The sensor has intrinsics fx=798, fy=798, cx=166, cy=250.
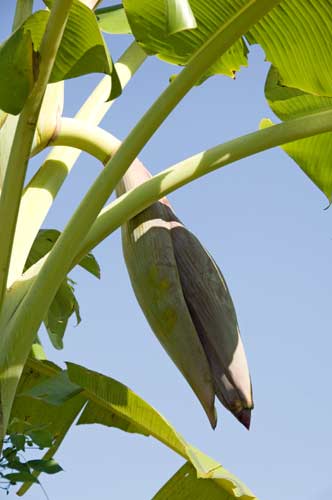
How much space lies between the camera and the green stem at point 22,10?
1318mm

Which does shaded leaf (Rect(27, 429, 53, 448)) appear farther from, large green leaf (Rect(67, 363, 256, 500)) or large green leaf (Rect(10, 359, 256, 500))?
large green leaf (Rect(67, 363, 256, 500))

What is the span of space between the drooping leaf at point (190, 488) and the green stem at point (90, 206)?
45 cm

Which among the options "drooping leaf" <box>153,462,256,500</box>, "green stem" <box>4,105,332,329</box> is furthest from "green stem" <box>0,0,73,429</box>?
"drooping leaf" <box>153,462,256,500</box>

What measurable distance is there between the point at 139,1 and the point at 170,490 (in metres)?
0.82

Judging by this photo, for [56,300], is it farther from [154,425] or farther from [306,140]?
[306,140]

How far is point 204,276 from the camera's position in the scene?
1180mm

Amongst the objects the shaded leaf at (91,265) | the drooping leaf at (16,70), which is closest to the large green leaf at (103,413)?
the shaded leaf at (91,265)

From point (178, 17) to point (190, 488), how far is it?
0.85 m

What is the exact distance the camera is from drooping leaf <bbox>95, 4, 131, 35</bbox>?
5.69 ft

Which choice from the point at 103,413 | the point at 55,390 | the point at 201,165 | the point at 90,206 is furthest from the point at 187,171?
the point at 103,413

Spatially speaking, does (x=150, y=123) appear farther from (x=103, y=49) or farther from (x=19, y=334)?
(x=19, y=334)

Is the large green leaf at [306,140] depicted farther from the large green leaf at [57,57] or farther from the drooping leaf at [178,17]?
the drooping leaf at [178,17]

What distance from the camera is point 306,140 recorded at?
4.68ft

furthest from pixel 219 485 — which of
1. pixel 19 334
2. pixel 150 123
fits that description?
pixel 150 123
